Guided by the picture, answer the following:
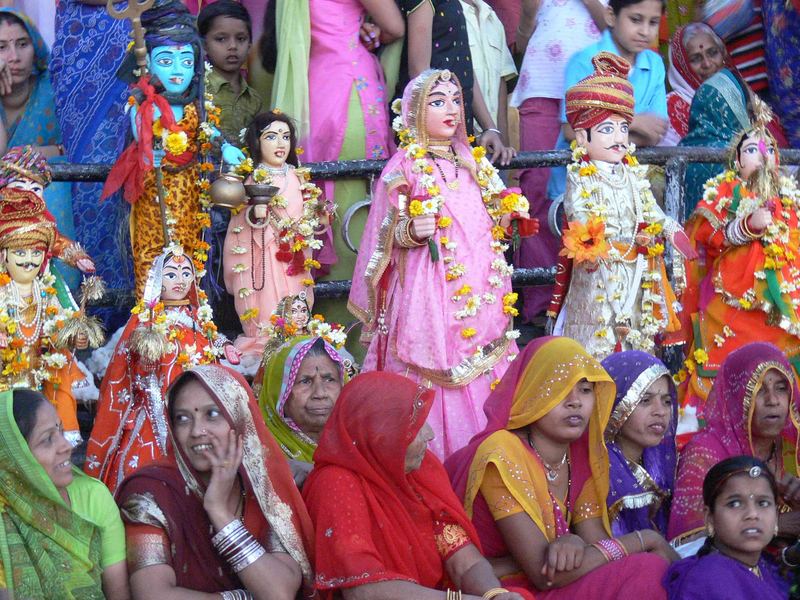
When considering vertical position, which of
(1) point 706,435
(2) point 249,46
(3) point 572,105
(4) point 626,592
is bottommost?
(4) point 626,592

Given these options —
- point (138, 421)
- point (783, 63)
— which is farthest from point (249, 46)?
point (783, 63)

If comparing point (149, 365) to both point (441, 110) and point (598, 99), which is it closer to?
point (441, 110)

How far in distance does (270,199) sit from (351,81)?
1.07 meters

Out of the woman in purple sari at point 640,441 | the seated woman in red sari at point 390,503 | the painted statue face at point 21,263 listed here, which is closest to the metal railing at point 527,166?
the painted statue face at point 21,263

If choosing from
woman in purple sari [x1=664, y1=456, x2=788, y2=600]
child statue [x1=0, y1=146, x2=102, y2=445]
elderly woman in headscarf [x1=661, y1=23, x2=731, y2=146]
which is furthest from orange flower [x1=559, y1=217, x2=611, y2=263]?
child statue [x1=0, y1=146, x2=102, y2=445]

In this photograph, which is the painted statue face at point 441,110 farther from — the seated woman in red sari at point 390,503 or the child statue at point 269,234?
the seated woman in red sari at point 390,503

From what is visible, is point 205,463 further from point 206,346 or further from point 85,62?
point 85,62

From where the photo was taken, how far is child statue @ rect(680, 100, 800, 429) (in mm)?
7348

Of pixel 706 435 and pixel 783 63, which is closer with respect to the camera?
pixel 706 435

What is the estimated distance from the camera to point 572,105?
721 cm

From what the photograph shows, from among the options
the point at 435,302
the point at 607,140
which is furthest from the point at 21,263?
the point at 607,140

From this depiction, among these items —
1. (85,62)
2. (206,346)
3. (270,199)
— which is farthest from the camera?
(85,62)

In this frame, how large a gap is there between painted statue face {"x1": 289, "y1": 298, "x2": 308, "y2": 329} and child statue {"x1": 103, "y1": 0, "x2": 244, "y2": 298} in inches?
21.3

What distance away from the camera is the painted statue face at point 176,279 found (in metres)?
6.35
